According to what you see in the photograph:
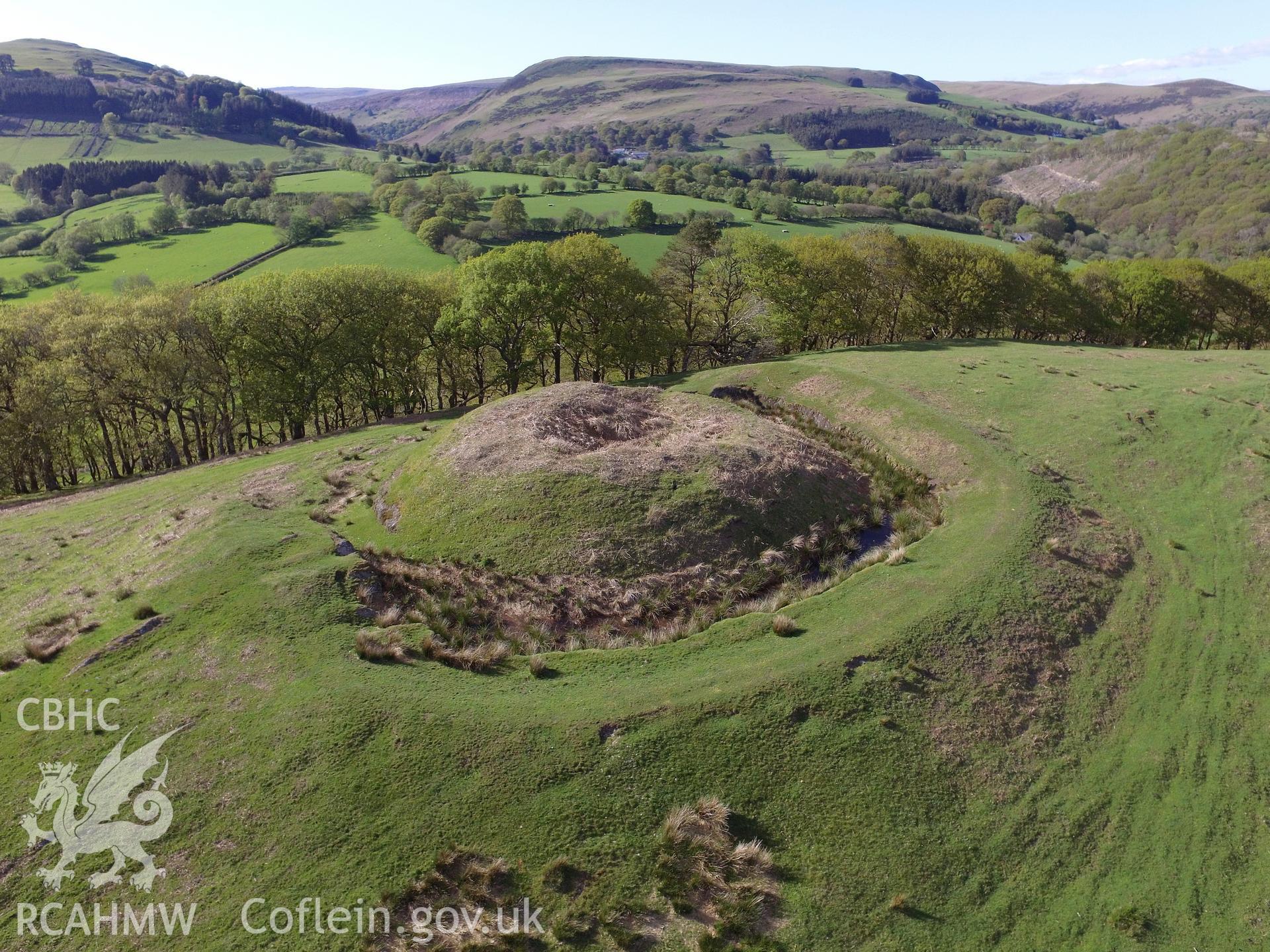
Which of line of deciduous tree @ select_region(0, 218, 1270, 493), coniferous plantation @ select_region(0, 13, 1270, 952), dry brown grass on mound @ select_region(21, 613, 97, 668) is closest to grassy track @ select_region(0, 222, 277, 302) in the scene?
line of deciduous tree @ select_region(0, 218, 1270, 493)

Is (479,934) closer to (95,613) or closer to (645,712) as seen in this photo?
(645,712)

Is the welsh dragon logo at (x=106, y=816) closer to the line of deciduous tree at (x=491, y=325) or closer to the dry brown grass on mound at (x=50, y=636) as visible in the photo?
the dry brown grass on mound at (x=50, y=636)

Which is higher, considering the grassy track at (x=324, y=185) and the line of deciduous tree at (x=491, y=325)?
the grassy track at (x=324, y=185)

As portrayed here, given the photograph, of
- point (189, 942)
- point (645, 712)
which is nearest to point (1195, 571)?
point (645, 712)

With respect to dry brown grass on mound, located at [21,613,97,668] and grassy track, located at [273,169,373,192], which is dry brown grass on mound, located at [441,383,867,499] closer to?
dry brown grass on mound, located at [21,613,97,668]

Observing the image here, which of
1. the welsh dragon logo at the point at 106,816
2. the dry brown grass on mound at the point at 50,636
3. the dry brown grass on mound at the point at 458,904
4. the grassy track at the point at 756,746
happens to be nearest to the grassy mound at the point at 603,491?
the grassy track at the point at 756,746

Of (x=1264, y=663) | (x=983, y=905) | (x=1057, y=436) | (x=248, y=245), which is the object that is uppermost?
(x=248, y=245)

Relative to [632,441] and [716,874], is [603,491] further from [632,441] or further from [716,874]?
[716,874]
